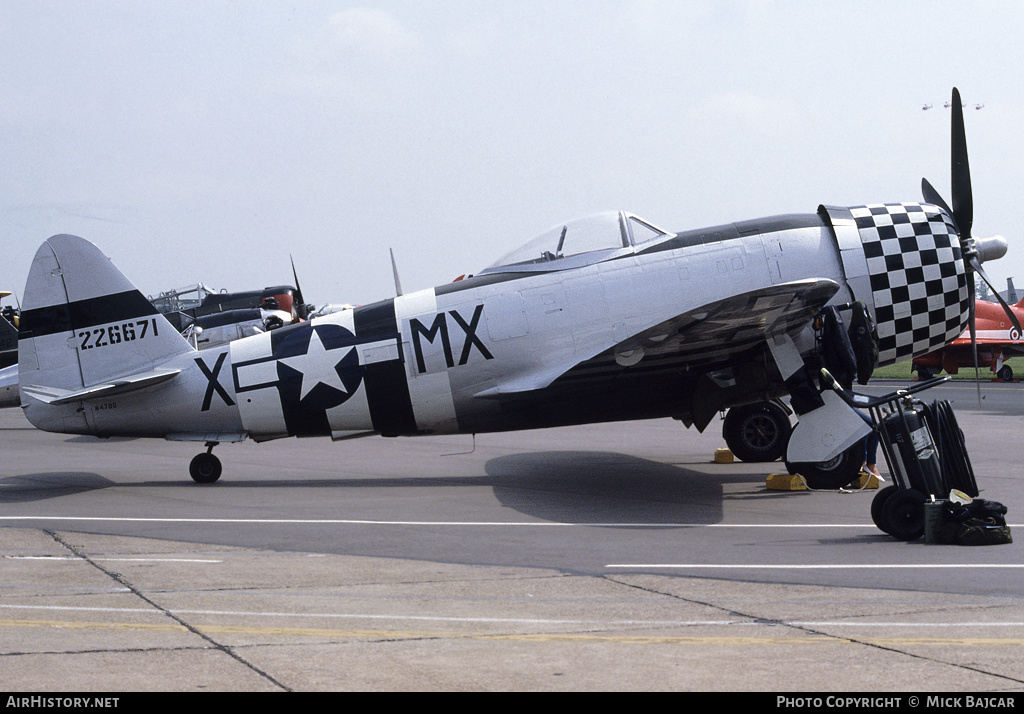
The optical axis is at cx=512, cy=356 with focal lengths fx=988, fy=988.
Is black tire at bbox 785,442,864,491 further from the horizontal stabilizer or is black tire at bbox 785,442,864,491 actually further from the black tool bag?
the horizontal stabilizer

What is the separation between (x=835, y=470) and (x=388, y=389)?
557 centimetres

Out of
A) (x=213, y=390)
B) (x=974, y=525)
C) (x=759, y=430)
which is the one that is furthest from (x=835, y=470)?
(x=213, y=390)

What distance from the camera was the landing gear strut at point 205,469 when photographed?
43.4ft

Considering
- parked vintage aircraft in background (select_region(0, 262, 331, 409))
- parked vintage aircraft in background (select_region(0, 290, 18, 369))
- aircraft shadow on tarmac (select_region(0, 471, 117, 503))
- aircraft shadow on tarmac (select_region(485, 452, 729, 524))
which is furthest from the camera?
parked vintage aircraft in background (select_region(0, 290, 18, 369))

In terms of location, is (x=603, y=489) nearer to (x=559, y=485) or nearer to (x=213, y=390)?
(x=559, y=485)

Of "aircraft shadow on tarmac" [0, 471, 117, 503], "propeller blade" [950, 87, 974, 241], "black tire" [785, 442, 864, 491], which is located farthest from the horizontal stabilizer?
"propeller blade" [950, 87, 974, 241]

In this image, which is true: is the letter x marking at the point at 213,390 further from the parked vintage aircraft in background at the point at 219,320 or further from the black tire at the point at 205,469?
the parked vintage aircraft in background at the point at 219,320

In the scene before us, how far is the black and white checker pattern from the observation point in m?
12.2

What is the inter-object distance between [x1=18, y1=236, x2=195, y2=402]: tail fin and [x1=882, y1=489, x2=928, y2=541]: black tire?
8941 mm

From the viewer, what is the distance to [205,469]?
13250mm

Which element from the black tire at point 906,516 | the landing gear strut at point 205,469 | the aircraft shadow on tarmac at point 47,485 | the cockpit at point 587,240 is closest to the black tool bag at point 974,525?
the black tire at point 906,516

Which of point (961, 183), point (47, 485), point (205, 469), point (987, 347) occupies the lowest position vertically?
point (987, 347)

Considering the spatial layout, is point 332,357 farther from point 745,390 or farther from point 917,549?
point 917,549
